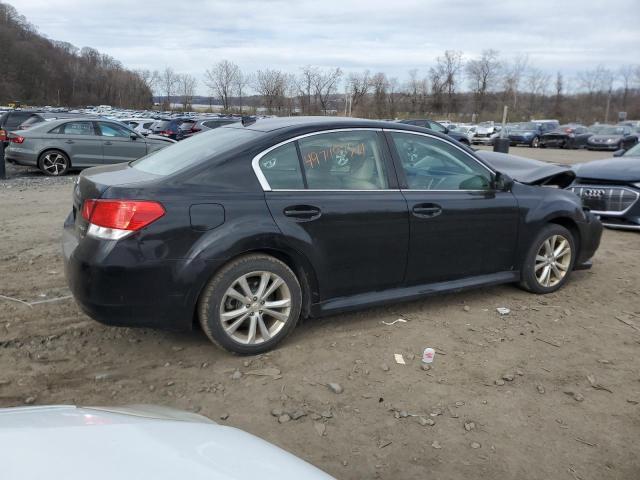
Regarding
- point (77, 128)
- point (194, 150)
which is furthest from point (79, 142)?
point (194, 150)

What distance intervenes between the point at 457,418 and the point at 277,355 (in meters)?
1.30

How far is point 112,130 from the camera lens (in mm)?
14469

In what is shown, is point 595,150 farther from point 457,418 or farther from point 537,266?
point 457,418

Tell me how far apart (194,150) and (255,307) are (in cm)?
125

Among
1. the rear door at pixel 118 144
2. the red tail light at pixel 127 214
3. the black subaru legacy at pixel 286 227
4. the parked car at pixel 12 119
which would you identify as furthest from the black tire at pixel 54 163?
the red tail light at pixel 127 214

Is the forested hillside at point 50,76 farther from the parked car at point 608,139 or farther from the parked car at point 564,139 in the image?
the parked car at point 608,139

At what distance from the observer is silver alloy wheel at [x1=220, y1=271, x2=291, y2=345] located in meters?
3.73

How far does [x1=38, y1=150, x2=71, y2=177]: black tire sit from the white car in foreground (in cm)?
1326

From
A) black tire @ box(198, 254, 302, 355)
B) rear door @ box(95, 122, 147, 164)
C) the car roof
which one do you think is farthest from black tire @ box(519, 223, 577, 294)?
rear door @ box(95, 122, 147, 164)

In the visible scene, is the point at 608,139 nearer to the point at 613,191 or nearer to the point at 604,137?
the point at 604,137

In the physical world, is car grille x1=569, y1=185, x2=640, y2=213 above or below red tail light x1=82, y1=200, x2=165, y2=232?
below

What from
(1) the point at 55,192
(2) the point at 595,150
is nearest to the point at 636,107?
(2) the point at 595,150

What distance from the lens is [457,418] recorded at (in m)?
3.23

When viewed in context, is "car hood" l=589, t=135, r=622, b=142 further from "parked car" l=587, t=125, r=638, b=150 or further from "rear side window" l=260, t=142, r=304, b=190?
"rear side window" l=260, t=142, r=304, b=190
